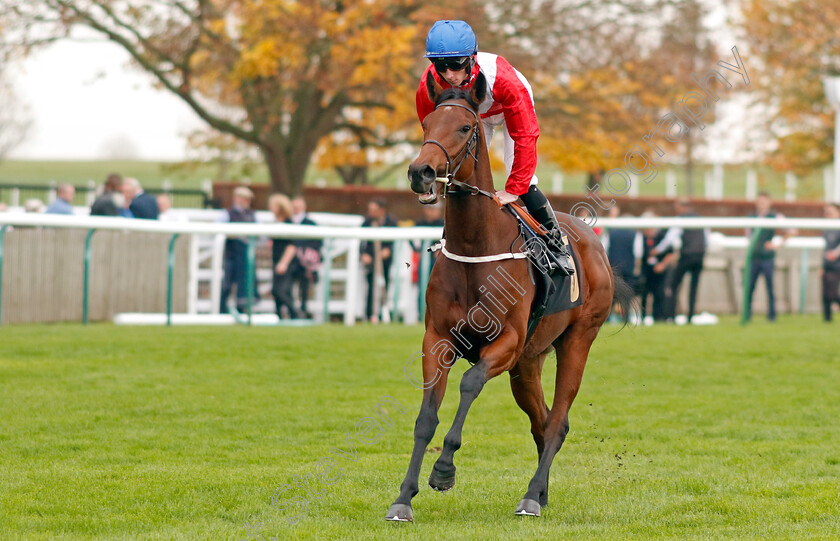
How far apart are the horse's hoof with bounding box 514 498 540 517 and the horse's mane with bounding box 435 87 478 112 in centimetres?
191

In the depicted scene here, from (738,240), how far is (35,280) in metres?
11.1

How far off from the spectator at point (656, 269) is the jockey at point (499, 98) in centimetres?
1029

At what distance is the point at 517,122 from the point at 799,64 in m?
26.2

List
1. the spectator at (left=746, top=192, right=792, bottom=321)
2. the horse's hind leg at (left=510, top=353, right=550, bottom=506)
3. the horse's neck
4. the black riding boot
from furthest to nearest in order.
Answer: the spectator at (left=746, top=192, right=792, bottom=321) < the horse's hind leg at (left=510, top=353, right=550, bottom=506) < the black riding boot < the horse's neck

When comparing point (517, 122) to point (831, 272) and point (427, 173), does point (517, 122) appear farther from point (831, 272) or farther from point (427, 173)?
point (831, 272)

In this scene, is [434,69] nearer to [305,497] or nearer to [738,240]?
[305,497]

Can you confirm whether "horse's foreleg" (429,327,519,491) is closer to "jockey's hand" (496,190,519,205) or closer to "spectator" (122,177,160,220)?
"jockey's hand" (496,190,519,205)

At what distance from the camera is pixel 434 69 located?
17.7ft

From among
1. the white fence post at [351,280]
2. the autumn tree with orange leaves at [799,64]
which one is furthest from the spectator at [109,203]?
the autumn tree with orange leaves at [799,64]

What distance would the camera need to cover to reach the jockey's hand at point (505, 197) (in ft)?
18.2

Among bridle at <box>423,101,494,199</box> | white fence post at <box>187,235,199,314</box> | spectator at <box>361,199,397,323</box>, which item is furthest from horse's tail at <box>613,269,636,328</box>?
white fence post at <box>187,235,199,314</box>

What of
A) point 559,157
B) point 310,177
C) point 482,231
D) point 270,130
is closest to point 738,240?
point 559,157

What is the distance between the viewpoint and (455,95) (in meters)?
5.27

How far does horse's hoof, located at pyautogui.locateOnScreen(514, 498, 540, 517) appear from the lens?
5.27 metres
